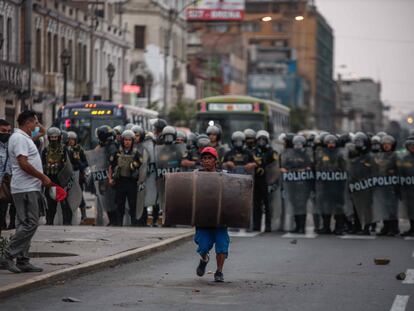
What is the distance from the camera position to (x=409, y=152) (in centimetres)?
2598

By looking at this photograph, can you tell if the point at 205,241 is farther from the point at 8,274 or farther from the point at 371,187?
the point at 371,187

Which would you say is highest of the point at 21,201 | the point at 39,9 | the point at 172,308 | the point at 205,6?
the point at 205,6

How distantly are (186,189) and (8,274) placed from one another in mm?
2174

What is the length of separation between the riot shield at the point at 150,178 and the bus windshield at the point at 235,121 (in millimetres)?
21644

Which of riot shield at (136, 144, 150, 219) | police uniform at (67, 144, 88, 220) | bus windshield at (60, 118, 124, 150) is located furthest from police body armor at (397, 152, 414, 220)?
bus windshield at (60, 118, 124, 150)

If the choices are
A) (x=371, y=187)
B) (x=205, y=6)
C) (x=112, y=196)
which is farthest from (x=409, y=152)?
(x=205, y=6)

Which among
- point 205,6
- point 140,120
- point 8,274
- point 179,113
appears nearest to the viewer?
point 8,274

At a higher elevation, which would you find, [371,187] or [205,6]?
[205,6]

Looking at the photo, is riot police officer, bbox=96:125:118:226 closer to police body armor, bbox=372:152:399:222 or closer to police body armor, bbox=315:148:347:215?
police body armor, bbox=315:148:347:215

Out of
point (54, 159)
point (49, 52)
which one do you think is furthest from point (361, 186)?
point (49, 52)

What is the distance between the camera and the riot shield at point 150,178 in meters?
25.8

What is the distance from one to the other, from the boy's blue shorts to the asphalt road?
376mm

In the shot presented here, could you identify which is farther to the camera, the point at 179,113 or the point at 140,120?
the point at 179,113

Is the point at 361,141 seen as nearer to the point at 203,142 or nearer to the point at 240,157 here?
the point at 240,157
